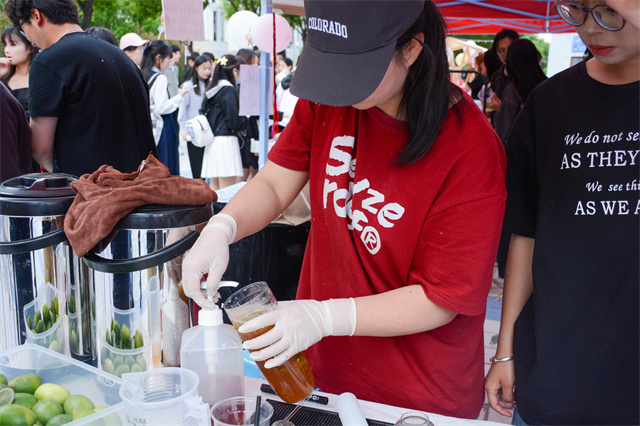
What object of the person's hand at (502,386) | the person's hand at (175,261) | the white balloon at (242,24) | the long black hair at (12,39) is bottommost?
the person's hand at (502,386)

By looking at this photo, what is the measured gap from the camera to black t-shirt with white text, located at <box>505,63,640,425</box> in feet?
4.20

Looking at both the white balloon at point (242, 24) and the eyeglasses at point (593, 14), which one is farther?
the white balloon at point (242, 24)

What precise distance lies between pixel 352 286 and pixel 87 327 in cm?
74

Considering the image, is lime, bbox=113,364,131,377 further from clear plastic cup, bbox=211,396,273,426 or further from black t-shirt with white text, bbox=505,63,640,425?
black t-shirt with white text, bbox=505,63,640,425

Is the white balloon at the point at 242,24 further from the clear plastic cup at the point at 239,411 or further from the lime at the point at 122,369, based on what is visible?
the clear plastic cup at the point at 239,411

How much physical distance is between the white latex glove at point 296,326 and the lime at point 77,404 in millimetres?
328

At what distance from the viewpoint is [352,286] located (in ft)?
Result: 4.63

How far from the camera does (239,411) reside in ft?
3.76

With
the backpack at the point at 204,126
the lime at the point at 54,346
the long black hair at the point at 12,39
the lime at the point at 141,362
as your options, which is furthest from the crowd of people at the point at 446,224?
the backpack at the point at 204,126

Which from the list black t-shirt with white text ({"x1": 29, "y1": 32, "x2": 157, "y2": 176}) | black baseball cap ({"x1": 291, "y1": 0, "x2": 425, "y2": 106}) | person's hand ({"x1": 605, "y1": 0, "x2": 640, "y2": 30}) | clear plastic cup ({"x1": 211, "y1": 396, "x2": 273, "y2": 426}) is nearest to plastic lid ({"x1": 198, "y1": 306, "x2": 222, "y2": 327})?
clear plastic cup ({"x1": 211, "y1": 396, "x2": 273, "y2": 426})

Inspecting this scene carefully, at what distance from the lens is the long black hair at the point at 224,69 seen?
6180 mm

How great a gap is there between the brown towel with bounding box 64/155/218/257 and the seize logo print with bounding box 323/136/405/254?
1.19 ft

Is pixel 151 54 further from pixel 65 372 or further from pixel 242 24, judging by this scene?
pixel 65 372

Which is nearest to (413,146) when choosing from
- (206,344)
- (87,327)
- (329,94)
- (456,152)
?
(456,152)
